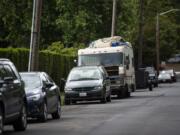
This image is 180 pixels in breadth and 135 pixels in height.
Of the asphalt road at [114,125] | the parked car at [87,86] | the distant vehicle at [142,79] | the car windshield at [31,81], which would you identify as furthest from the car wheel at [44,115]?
the distant vehicle at [142,79]

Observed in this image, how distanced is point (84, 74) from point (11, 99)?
1702 cm

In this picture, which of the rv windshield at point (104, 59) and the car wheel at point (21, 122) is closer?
the car wheel at point (21, 122)

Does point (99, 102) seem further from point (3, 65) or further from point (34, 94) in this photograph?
point (3, 65)

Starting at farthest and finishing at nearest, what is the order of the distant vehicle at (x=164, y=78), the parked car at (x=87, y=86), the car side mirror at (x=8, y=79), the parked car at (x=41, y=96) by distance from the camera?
the distant vehicle at (x=164, y=78), the parked car at (x=87, y=86), the parked car at (x=41, y=96), the car side mirror at (x=8, y=79)

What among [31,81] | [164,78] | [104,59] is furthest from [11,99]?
[164,78]

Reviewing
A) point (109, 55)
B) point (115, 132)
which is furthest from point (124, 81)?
point (115, 132)

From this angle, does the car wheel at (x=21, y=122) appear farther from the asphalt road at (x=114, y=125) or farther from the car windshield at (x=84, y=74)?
the car windshield at (x=84, y=74)

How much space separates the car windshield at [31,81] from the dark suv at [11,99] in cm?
291

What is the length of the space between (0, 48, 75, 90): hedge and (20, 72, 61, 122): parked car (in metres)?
10.7

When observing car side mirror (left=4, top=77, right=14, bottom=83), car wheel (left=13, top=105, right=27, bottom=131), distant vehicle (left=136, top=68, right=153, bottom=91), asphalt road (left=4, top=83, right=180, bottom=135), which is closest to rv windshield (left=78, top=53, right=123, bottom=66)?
asphalt road (left=4, top=83, right=180, bottom=135)

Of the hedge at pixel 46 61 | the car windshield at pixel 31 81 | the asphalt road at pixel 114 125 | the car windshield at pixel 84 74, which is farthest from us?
the hedge at pixel 46 61

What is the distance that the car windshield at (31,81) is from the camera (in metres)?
21.4

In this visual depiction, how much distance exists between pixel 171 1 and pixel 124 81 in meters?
67.3

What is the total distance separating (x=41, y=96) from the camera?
20.8 m
